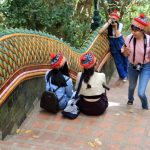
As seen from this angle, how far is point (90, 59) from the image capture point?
527 cm

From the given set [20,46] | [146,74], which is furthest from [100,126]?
[20,46]

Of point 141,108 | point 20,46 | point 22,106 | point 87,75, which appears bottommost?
point 141,108

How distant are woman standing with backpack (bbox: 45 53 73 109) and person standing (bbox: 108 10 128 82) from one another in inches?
90.9

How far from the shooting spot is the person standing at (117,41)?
7473mm

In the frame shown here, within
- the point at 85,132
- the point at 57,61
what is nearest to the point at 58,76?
the point at 57,61

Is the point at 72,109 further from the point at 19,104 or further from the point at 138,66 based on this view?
the point at 138,66

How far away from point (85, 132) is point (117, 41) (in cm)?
317

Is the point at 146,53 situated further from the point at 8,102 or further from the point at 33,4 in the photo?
the point at 33,4

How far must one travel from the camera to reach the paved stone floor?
15.4 ft

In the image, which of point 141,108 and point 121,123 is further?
point 141,108

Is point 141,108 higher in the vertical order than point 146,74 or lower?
lower

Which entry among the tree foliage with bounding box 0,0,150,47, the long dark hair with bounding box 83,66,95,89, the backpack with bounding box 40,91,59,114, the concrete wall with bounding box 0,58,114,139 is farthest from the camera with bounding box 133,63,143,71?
the tree foliage with bounding box 0,0,150,47

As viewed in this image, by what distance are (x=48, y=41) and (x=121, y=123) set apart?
1890 millimetres

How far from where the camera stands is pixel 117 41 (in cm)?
782
